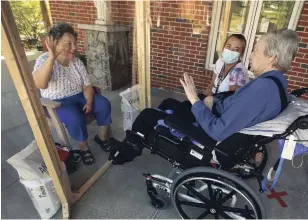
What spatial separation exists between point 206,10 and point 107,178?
2.44 metres

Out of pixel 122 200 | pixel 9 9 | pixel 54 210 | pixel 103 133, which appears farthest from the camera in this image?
pixel 103 133

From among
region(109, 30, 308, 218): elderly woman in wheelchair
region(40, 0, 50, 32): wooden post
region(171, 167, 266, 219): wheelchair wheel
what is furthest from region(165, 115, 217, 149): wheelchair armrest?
region(40, 0, 50, 32): wooden post

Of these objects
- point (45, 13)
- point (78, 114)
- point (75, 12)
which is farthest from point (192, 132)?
point (45, 13)

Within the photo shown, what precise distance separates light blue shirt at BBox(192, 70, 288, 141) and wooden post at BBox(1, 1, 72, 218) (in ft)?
3.02

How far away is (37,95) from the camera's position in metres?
1.16

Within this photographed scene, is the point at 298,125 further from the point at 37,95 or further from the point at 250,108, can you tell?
the point at 37,95

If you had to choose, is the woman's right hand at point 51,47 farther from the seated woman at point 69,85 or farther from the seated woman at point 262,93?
the seated woman at point 262,93

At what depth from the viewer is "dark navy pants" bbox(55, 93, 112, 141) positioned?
1782 millimetres

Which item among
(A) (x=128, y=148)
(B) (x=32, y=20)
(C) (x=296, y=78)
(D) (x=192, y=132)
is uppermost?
(B) (x=32, y=20)

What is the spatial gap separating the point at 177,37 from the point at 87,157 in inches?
83.9

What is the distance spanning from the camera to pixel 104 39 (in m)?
3.18

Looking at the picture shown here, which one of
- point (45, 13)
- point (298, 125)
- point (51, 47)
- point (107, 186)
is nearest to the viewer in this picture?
point (298, 125)

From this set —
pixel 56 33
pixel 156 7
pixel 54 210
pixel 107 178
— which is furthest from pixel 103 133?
pixel 156 7

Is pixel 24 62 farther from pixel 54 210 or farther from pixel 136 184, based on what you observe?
pixel 136 184
